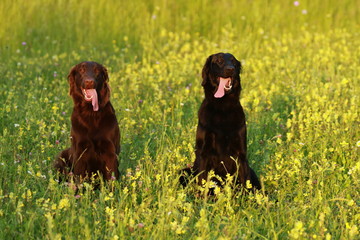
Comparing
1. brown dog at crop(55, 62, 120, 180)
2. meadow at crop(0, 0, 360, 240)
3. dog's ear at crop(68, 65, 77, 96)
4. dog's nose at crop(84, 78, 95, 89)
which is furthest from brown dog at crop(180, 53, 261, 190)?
dog's ear at crop(68, 65, 77, 96)

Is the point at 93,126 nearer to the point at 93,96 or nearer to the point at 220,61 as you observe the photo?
the point at 93,96

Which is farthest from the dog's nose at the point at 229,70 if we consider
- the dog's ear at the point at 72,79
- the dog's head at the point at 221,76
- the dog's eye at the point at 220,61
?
the dog's ear at the point at 72,79

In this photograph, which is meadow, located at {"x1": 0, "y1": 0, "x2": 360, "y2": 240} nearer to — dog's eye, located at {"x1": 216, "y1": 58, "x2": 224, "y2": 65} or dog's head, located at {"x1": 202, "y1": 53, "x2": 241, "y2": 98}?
dog's head, located at {"x1": 202, "y1": 53, "x2": 241, "y2": 98}

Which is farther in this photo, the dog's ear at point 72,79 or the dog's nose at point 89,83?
the dog's ear at point 72,79

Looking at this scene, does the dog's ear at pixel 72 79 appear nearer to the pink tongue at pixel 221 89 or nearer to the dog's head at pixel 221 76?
the dog's head at pixel 221 76

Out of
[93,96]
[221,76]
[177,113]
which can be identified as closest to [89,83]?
[93,96]

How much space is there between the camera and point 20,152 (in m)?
5.79

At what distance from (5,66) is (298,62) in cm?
451

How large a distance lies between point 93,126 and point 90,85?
0.36 meters

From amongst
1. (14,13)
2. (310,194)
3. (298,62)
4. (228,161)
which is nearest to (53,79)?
(14,13)

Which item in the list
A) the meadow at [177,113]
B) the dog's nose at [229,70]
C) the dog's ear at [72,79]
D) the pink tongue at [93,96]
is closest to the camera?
the meadow at [177,113]

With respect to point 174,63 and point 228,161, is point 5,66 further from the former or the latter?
point 228,161

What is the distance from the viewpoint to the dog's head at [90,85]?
4.83 m

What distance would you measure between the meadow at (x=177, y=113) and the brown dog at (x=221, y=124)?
0.21 metres
